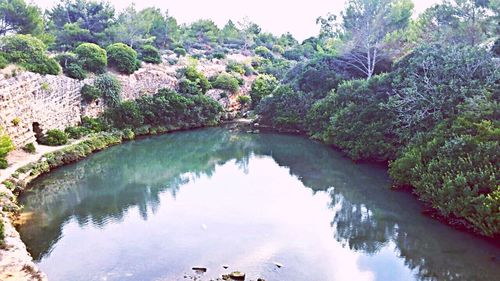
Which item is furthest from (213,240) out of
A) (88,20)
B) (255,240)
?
(88,20)

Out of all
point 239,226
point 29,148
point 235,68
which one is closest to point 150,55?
point 235,68

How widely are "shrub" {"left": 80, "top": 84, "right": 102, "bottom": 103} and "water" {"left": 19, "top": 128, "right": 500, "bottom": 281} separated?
6650mm

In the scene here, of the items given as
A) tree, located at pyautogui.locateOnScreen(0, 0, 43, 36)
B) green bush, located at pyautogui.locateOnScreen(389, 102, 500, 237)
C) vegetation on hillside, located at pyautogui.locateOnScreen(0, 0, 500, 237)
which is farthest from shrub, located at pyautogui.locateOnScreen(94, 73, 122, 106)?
green bush, located at pyautogui.locateOnScreen(389, 102, 500, 237)

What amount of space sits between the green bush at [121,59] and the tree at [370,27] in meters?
Answer: 16.9

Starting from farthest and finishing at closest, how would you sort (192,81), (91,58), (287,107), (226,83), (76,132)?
(226,83)
(192,81)
(287,107)
(91,58)
(76,132)

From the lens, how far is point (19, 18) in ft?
118

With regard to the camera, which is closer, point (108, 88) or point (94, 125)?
point (94, 125)

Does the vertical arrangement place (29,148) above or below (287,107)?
below

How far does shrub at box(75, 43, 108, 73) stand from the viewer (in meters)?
33.9

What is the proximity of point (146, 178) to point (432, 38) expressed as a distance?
20213mm

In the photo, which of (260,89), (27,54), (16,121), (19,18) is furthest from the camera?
(260,89)

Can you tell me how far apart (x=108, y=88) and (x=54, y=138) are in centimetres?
762

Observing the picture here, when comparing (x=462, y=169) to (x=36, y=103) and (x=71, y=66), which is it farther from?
(x=71, y=66)

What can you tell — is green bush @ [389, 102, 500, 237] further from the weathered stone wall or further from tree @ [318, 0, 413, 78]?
the weathered stone wall
